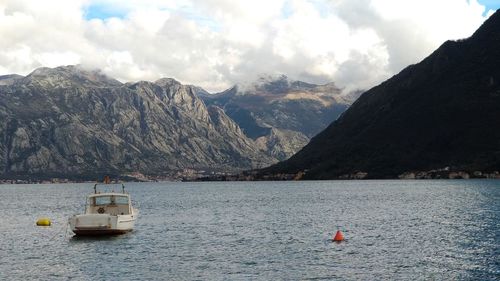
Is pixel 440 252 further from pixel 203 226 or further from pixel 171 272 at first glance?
pixel 203 226

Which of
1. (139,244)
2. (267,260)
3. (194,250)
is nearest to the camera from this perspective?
(267,260)

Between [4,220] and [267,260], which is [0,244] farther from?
[4,220]

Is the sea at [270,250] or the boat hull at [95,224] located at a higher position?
the boat hull at [95,224]

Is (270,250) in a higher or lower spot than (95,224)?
lower

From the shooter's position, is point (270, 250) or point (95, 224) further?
point (95, 224)

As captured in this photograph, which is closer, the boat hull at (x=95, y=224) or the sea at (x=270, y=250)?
the sea at (x=270, y=250)

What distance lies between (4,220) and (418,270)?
104 m

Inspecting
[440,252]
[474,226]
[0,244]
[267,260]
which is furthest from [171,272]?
[474,226]

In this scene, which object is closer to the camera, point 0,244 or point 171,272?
point 171,272

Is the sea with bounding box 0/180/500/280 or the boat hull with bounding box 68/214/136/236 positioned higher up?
the boat hull with bounding box 68/214/136/236

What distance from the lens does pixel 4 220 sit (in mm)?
133250

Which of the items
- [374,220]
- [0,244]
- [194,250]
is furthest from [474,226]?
[0,244]

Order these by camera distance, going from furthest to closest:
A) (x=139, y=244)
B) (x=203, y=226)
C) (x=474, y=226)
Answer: (x=203, y=226)
(x=474, y=226)
(x=139, y=244)

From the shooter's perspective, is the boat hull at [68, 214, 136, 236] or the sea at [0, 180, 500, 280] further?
the boat hull at [68, 214, 136, 236]
